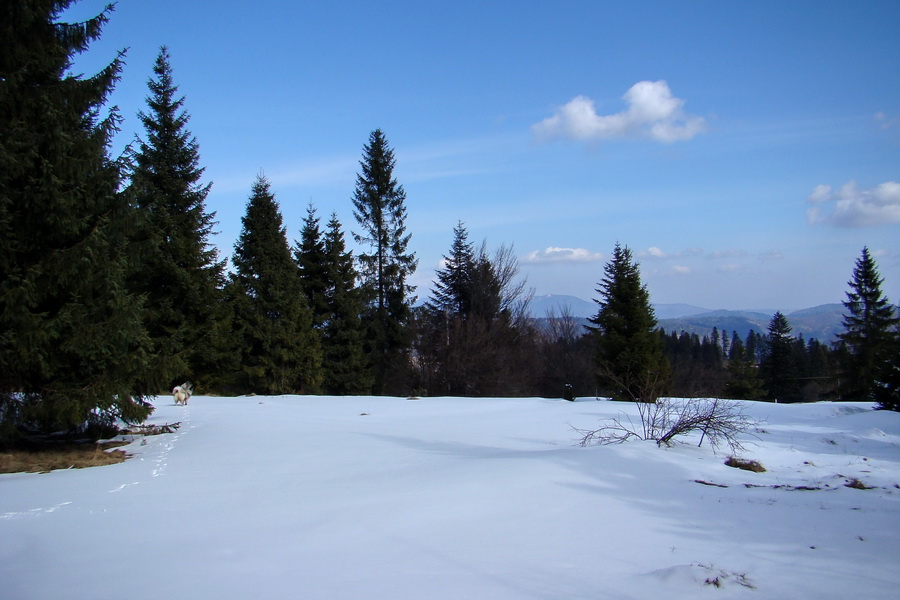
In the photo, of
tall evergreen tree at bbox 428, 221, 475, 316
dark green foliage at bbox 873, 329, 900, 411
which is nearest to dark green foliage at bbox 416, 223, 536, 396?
tall evergreen tree at bbox 428, 221, 475, 316

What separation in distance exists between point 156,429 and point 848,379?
40.4 m

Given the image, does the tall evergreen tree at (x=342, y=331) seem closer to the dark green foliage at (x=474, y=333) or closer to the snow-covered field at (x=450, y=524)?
the dark green foliage at (x=474, y=333)

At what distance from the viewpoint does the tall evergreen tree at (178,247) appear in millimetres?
20266

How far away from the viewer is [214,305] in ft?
71.2

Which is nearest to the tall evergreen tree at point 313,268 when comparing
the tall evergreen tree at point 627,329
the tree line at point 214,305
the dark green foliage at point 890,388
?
the tree line at point 214,305

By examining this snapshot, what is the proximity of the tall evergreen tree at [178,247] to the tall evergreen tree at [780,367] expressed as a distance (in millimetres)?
41127

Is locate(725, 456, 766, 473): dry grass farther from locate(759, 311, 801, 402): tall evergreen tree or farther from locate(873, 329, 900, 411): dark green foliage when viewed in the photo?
locate(759, 311, 801, 402): tall evergreen tree

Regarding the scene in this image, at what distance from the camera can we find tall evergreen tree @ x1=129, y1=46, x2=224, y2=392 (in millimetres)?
20266

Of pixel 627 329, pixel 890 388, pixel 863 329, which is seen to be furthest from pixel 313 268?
pixel 863 329

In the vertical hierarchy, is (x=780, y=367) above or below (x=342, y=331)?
below

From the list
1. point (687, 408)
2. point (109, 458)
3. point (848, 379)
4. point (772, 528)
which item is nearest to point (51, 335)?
point (109, 458)

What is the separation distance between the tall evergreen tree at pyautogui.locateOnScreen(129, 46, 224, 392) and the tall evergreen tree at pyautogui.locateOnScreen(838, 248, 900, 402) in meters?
37.3

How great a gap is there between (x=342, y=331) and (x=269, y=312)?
419cm

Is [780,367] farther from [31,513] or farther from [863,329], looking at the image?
[31,513]
